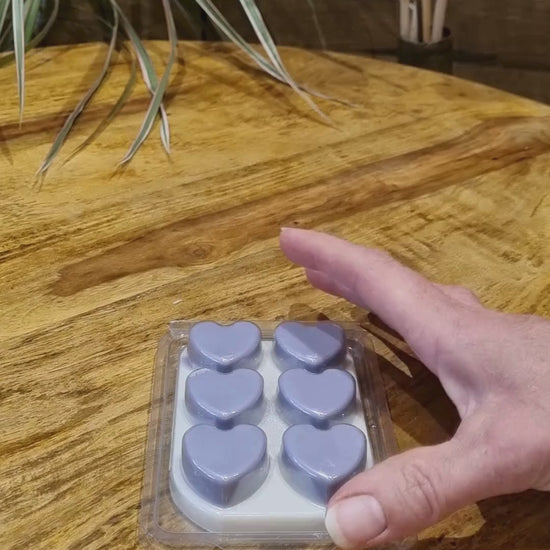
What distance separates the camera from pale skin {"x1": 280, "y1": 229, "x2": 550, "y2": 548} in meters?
0.34

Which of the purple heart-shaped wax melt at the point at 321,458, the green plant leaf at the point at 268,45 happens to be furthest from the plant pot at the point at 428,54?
the purple heart-shaped wax melt at the point at 321,458

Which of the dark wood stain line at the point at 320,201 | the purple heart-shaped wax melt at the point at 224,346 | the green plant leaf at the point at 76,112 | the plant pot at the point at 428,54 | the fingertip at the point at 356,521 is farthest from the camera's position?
the plant pot at the point at 428,54

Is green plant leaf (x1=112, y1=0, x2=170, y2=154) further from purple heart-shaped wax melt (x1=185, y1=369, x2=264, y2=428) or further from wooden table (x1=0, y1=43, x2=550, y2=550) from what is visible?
purple heart-shaped wax melt (x1=185, y1=369, x2=264, y2=428)

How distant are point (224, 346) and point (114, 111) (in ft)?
1.31

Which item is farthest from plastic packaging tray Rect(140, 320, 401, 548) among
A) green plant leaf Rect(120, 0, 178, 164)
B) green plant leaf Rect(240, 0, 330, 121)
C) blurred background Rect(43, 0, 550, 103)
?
blurred background Rect(43, 0, 550, 103)

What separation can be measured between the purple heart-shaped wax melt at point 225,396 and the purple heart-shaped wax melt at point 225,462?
0.01 m

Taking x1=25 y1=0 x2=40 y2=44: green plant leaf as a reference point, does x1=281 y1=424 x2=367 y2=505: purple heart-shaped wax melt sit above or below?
below

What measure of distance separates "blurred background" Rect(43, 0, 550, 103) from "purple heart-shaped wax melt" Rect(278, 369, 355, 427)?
84cm

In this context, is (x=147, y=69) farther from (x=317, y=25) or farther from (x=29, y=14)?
(x=317, y=25)

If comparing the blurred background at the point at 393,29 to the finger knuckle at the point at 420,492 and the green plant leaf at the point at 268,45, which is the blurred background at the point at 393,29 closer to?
the green plant leaf at the point at 268,45

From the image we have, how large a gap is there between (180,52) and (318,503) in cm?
64

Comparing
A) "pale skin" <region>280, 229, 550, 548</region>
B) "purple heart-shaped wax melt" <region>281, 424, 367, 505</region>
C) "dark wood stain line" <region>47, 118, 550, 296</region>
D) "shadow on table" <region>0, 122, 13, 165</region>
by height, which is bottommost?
"dark wood stain line" <region>47, 118, 550, 296</region>

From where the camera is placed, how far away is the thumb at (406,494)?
337mm

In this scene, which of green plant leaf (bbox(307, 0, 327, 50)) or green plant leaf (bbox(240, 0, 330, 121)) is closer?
green plant leaf (bbox(240, 0, 330, 121))
